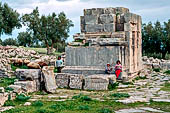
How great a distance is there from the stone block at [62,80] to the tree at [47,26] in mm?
27161

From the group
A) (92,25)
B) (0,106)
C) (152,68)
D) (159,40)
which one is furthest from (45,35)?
(0,106)

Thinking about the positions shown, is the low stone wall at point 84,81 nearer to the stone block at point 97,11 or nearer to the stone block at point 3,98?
Result: the stone block at point 3,98

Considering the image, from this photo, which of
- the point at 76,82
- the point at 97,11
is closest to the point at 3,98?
the point at 76,82

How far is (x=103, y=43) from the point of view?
1531 centimetres

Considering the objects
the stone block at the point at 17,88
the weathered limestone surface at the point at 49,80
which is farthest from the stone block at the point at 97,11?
the stone block at the point at 17,88

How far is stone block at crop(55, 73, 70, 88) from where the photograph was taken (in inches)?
522

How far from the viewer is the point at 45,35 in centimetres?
4088

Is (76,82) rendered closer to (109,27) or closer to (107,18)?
(109,27)

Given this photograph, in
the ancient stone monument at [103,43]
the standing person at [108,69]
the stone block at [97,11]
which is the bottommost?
the standing person at [108,69]

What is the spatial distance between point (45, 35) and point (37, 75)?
29.0 meters

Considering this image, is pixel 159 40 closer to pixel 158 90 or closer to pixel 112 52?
pixel 112 52

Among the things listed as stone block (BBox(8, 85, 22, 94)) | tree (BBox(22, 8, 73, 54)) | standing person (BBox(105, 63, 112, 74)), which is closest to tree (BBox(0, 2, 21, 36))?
tree (BBox(22, 8, 73, 54))

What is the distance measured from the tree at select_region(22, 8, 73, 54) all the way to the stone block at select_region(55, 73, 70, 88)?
2716 centimetres

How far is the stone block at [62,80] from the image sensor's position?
13.3 metres
